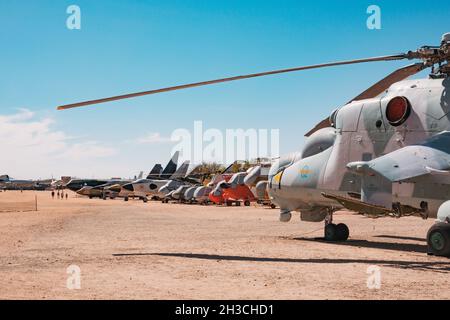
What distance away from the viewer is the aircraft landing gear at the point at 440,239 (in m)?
11.5

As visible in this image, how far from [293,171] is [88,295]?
9.91m

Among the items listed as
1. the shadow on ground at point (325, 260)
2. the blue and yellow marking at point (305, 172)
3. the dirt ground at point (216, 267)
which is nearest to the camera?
the dirt ground at point (216, 267)

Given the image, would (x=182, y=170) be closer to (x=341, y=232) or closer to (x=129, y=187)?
(x=129, y=187)

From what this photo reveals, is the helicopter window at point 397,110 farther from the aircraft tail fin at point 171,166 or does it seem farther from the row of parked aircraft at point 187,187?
the aircraft tail fin at point 171,166

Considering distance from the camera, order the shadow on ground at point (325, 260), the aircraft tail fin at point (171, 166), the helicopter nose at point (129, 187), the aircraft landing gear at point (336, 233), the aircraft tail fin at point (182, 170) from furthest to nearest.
A: the aircraft tail fin at point (171, 166) → the aircraft tail fin at point (182, 170) → the helicopter nose at point (129, 187) → the aircraft landing gear at point (336, 233) → the shadow on ground at point (325, 260)

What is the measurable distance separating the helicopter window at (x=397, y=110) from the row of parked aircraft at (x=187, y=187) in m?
6.92

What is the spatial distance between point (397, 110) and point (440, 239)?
3447 mm

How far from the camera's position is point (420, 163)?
11578 millimetres

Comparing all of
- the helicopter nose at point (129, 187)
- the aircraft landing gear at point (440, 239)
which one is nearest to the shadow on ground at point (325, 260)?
the aircraft landing gear at point (440, 239)

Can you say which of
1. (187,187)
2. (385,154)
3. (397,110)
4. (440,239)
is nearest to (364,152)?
(385,154)

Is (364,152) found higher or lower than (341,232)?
higher

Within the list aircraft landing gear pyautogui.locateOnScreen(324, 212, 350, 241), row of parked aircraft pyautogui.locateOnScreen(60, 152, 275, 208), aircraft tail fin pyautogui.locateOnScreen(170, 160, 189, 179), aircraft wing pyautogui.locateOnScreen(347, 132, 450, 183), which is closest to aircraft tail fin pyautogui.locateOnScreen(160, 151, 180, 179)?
row of parked aircraft pyautogui.locateOnScreen(60, 152, 275, 208)
